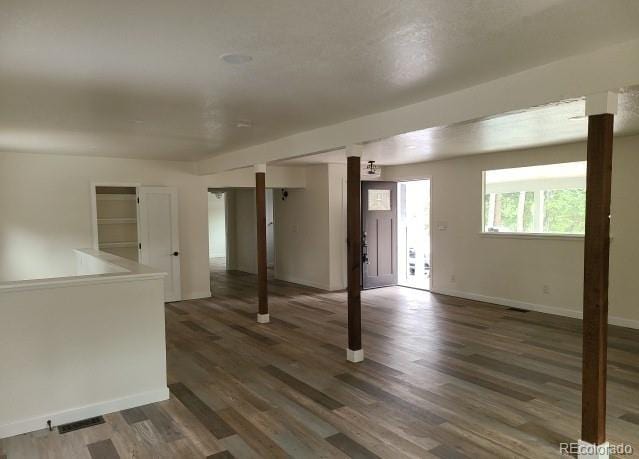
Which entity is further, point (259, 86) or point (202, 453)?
point (259, 86)

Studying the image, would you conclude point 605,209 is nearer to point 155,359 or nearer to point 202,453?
point 202,453

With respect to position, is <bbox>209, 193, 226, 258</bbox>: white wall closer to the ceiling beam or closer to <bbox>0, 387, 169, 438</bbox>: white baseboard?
the ceiling beam

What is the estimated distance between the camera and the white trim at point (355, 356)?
4457 millimetres

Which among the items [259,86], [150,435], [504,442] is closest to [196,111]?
[259,86]

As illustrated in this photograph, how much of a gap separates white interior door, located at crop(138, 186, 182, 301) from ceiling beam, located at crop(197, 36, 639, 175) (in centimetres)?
341

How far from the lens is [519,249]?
263 inches

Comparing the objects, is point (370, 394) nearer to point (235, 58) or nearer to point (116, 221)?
point (235, 58)

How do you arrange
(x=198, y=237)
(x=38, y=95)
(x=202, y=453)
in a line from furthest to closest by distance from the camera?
(x=198, y=237), (x=38, y=95), (x=202, y=453)

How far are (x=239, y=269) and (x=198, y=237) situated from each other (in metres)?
3.50

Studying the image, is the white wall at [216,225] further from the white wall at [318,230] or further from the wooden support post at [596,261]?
the wooden support post at [596,261]

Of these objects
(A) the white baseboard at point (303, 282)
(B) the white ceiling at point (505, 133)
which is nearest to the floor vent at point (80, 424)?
(B) the white ceiling at point (505, 133)

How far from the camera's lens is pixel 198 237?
26.3 feet

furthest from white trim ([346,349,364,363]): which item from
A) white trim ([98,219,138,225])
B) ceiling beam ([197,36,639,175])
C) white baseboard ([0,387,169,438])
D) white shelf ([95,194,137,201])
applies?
white shelf ([95,194,137,201])

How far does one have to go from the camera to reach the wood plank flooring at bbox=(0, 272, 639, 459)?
9.54 feet
